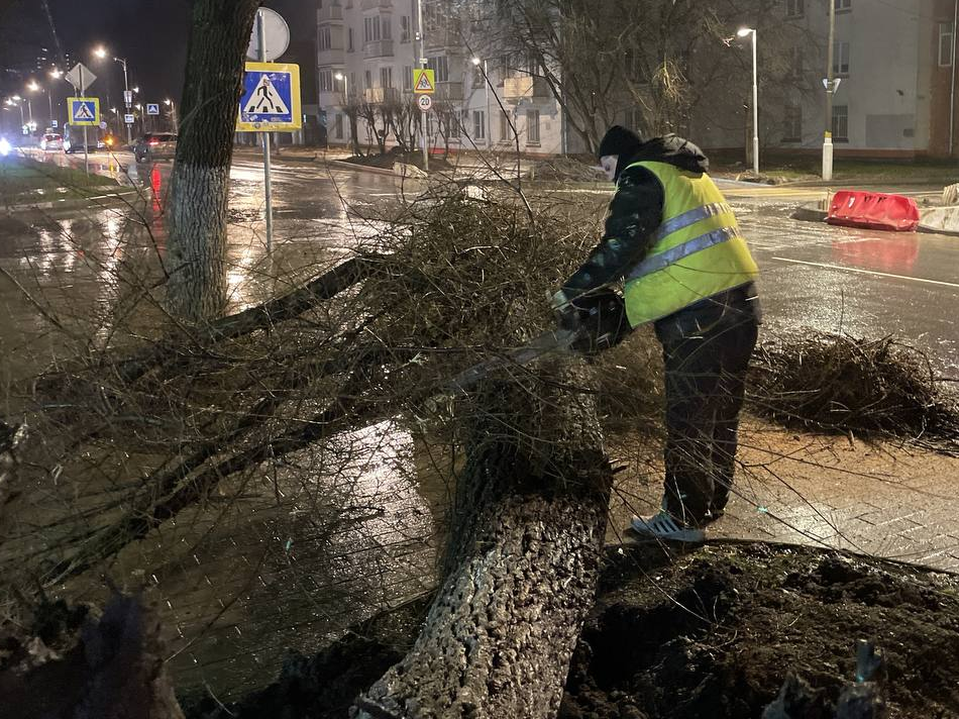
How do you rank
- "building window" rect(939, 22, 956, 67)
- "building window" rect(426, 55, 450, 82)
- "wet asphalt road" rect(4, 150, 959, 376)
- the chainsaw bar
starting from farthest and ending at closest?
1. "building window" rect(426, 55, 450, 82)
2. "building window" rect(939, 22, 956, 67)
3. "wet asphalt road" rect(4, 150, 959, 376)
4. the chainsaw bar

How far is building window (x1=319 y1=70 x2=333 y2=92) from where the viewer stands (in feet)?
233

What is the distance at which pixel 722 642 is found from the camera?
321 centimetres

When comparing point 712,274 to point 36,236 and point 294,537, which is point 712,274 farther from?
point 36,236

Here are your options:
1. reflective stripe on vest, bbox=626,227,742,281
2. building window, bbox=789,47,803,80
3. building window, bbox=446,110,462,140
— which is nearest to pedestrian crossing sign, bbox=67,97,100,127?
building window, bbox=446,110,462,140

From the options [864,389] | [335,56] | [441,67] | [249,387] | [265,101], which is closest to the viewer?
[249,387]

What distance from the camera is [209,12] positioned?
292 inches

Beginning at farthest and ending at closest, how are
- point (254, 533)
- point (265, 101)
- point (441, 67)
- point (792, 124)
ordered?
point (441, 67), point (792, 124), point (265, 101), point (254, 533)

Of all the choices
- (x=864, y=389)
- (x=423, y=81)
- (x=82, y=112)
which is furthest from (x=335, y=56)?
(x=864, y=389)

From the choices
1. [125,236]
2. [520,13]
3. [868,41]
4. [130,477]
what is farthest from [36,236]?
[868,41]

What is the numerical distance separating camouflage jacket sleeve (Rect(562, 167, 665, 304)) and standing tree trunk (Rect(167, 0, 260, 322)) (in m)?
3.98

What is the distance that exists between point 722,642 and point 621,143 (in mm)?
2197

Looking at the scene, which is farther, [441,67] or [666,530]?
[441,67]

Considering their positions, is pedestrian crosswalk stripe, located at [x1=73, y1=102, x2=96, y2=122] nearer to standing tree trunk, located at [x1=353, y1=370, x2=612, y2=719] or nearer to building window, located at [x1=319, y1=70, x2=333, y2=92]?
standing tree trunk, located at [x1=353, y1=370, x2=612, y2=719]

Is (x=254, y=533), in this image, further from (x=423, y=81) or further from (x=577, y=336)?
(x=423, y=81)
